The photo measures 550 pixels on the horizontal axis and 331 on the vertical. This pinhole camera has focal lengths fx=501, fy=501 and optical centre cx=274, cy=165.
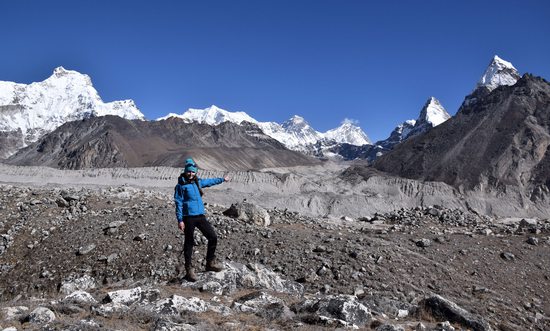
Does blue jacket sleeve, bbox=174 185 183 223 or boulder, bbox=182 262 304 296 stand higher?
blue jacket sleeve, bbox=174 185 183 223

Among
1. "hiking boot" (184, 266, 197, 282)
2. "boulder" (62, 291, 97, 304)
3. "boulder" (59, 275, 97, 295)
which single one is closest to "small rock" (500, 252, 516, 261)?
"hiking boot" (184, 266, 197, 282)

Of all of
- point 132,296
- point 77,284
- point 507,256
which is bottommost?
point 77,284

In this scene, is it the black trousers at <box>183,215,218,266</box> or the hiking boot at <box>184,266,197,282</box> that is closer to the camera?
the black trousers at <box>183,215,218,266</box>

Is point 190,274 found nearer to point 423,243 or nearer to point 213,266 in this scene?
point 213,266

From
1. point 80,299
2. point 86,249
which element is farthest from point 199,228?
point 86,249

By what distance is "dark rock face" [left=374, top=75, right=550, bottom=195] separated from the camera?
7819 centimetres

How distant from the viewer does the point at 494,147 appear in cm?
8469

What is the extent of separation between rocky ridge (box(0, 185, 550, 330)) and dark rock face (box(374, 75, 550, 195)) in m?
58.2

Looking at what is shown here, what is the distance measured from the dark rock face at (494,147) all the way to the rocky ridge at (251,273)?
5823cm

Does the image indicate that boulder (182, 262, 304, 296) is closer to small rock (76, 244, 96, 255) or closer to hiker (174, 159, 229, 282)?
hiker (174, 159, 229, 282)

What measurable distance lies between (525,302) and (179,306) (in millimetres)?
12704

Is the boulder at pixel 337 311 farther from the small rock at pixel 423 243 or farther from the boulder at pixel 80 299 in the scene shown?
the small rock at pixel 423 243

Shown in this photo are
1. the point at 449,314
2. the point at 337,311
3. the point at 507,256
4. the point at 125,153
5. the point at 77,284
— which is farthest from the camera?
the point at 125,153

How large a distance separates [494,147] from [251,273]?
8153 centimetres
